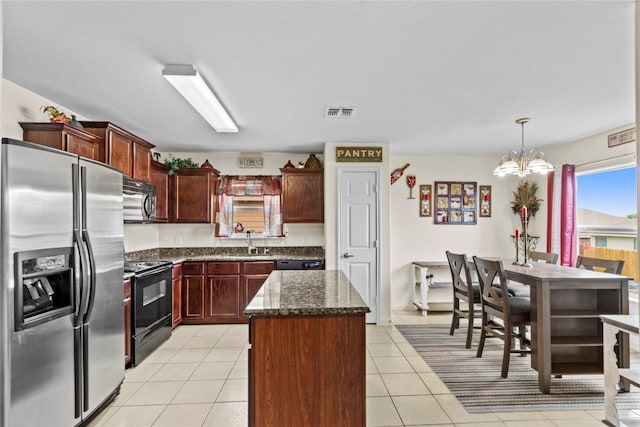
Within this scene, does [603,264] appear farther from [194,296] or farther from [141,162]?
[141,162]

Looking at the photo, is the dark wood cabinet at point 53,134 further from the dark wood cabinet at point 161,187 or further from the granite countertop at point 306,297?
the granite countertop at point 306,297

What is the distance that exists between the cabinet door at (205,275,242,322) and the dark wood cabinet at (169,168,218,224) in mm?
943

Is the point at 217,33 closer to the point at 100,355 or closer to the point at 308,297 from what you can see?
the point at 308,297

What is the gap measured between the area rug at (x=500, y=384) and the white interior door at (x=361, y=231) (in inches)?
41.5

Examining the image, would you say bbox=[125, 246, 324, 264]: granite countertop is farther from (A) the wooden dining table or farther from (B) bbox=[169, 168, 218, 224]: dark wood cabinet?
(A) the wooden dining table

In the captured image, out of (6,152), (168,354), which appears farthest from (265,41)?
(168,354)

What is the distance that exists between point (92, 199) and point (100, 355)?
1106 mm

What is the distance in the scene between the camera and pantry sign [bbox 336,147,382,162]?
A: 4.83 m

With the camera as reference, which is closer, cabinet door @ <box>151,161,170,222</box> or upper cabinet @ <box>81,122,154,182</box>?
upper cabinet @ <box>81,122,154,182</box>

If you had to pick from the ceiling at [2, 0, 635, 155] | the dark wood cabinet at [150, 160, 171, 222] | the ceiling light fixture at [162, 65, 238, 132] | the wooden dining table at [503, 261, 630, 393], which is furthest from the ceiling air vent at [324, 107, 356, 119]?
the dark wood cabinet at [150, 160, 171, 222]

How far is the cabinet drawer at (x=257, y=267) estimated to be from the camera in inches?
189

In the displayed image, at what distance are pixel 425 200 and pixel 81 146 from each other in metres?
4.65

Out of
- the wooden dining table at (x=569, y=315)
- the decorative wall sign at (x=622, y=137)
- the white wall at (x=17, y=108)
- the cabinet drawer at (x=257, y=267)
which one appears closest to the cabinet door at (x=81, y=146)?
the white wall at (x=17, y=108)

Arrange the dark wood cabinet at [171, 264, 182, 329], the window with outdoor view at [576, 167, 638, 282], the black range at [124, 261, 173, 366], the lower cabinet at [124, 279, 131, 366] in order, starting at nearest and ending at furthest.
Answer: the lower cabinet at [124, 279, 131, 366]
the black range at [124, 261, 173, 366]
the window with outdoor view at [576, 167, 638, 282]
the dark wood cabinet at [171, 264, 182, 329]
